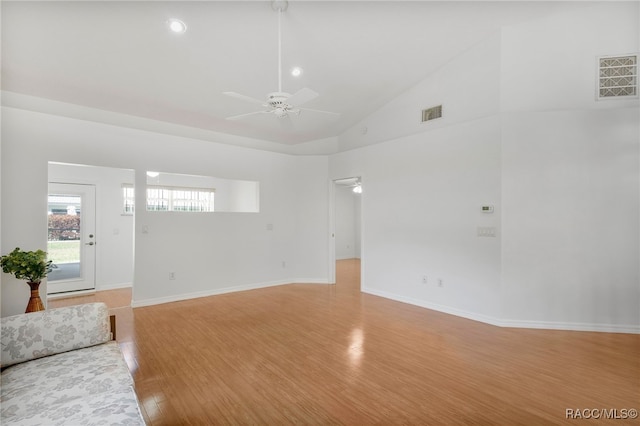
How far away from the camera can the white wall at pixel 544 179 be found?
12.1 ft

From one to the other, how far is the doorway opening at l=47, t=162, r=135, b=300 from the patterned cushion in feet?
12.5

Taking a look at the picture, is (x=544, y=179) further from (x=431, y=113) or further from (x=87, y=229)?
(x=87, y=229)

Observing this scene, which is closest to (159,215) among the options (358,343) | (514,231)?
(358,343)

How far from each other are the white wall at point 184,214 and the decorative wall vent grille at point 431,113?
2392 millimetres

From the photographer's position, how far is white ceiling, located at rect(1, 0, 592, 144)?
2.94 metres

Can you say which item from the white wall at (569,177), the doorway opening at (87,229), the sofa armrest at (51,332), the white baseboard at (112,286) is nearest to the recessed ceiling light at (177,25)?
the sofa armrest at (51,332)

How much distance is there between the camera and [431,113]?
15.9 ft

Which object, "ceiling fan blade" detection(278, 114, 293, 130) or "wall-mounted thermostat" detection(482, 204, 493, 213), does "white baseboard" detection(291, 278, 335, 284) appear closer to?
"ceiling fan blade" detection(278, 114, 293, 130)

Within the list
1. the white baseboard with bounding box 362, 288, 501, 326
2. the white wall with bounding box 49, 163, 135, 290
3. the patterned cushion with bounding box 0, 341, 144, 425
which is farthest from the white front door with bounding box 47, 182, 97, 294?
the white baseboard with bounding box 362, 288, 501, 326

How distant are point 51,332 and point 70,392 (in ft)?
2.36

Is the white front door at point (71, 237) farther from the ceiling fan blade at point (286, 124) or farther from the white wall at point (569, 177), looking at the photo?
the white wall at point (569, 177)

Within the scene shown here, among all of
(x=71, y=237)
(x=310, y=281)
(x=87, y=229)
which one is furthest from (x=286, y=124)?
(x=71, y=237)

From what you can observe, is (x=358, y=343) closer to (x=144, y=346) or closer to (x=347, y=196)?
(x=144, y=346)

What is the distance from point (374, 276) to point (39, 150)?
5508 millimetres
